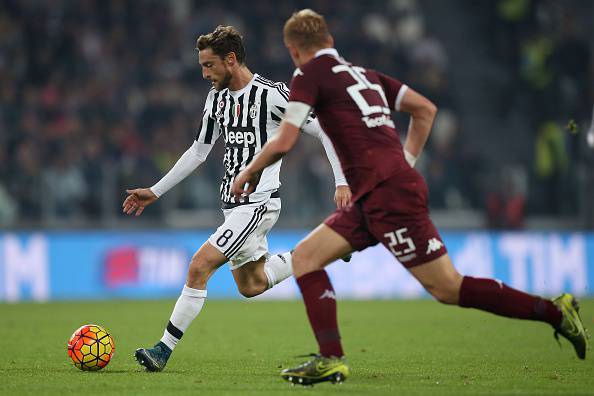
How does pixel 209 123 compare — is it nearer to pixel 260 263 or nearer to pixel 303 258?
pixel 260 263

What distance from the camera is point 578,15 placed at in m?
20.5

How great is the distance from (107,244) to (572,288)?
24.6 feet

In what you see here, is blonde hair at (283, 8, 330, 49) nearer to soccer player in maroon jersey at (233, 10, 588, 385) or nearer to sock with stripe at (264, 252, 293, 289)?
soccer player in maroon jersey at (233, 10, 588, 385)

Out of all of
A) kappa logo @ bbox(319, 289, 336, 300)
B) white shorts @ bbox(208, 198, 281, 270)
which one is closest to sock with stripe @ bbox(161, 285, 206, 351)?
white shorts @ bbox(208, 198, 281, 270)

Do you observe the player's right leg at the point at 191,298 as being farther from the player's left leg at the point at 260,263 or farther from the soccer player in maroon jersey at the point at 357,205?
the soccer player in maroon jersey at the point at 357,205

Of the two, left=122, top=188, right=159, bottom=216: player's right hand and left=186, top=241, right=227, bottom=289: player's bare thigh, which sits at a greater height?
left=122, top=188, right=159, bottom=216: player's right hand

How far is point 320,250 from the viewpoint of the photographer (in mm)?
6332

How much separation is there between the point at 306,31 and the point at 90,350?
2.83 meters

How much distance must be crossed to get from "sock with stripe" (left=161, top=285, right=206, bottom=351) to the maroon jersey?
69.3 inches

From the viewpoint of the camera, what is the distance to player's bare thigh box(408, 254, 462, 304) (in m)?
6.18

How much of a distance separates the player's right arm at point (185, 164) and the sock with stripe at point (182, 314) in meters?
0.81

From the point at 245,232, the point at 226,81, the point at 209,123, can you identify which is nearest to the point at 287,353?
the point at 245,232

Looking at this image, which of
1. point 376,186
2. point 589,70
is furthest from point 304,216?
point 376,186

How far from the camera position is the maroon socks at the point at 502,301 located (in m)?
6.26
